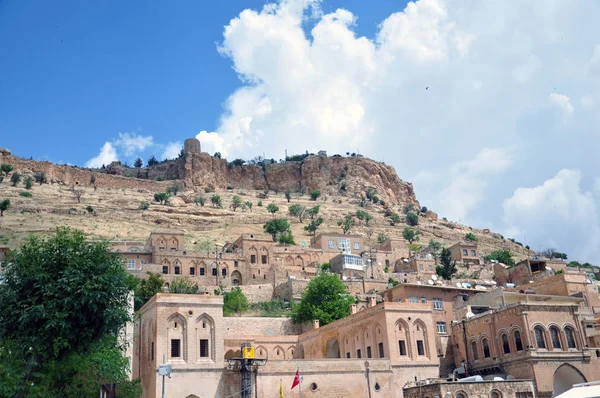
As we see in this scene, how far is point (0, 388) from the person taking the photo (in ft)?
91.2

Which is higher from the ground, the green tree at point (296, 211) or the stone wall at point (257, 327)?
the green tree at point (296, 211)

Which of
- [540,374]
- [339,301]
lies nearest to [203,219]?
[339,301]

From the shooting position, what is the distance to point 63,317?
31469mm

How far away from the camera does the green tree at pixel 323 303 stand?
57528mm

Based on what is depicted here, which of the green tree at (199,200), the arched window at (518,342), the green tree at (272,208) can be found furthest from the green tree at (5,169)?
the arched window at (518,342)

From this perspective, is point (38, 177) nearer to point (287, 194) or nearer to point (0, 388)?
point (287, 194)

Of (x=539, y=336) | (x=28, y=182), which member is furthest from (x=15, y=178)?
(x=539, y=336)

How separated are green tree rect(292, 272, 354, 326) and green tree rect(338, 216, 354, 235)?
157 feet

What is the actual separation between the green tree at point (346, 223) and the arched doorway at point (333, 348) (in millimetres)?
58791

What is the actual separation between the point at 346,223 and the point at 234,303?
52.3 metres

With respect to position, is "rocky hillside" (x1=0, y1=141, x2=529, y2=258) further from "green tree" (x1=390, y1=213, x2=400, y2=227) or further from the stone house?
the stone house

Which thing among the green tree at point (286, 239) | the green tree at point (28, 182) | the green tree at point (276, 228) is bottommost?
the green tree at point (286, 239)

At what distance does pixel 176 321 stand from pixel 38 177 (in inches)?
3617

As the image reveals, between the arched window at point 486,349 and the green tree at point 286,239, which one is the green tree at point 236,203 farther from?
the arched window at point 486,349
